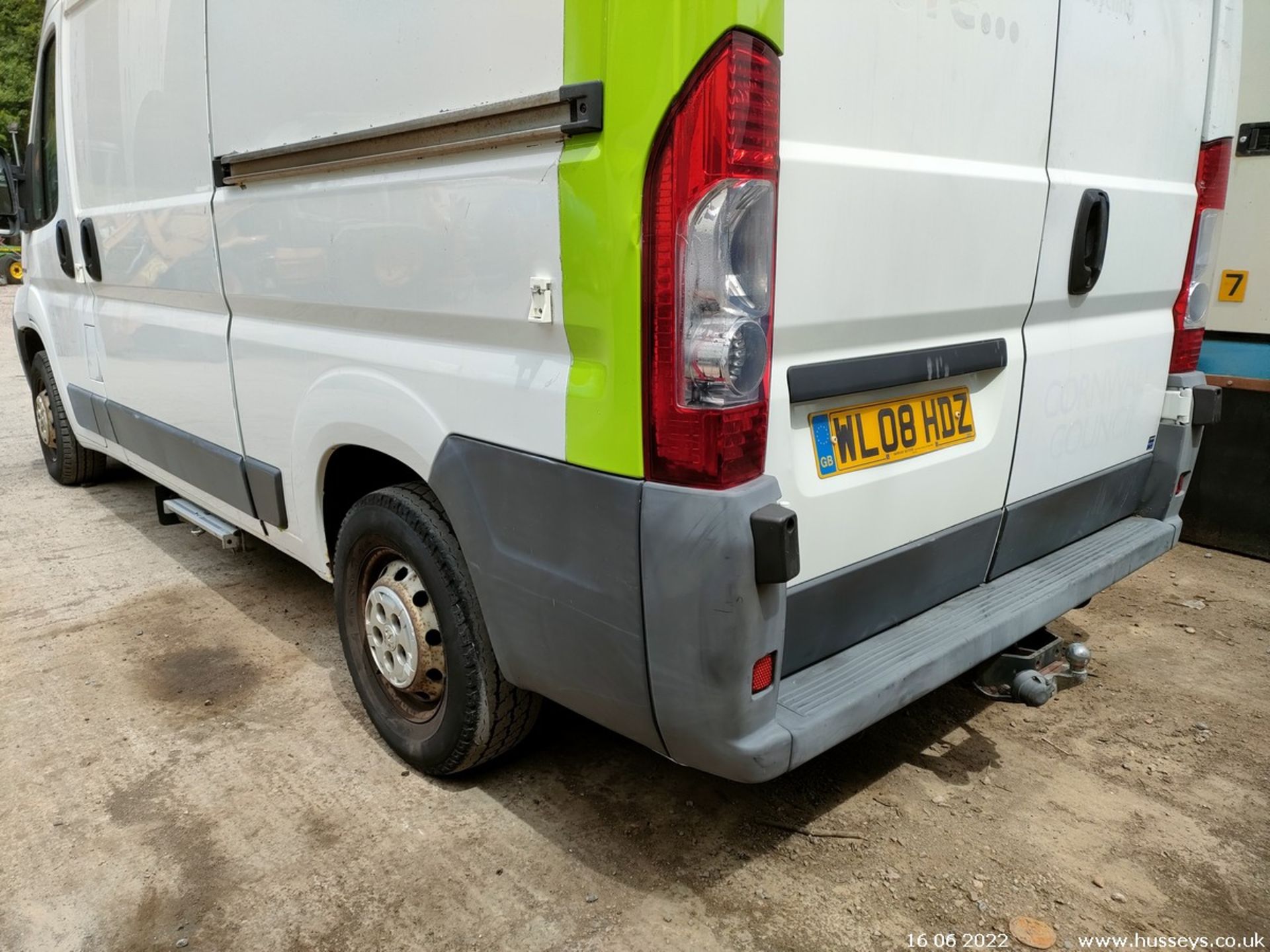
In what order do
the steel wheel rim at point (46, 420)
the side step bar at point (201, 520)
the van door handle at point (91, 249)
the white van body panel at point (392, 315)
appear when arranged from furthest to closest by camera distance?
the steel wheel rim at point (46, 420)
the van door handle at point (91, 249)
the side step bar at point (201, 520)
the white van body panel at point (392, 315)

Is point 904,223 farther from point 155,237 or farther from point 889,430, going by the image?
point 155,237

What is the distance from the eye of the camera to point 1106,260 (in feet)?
8.57

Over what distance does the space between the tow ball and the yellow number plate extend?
0.59m

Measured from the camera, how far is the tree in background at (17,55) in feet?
101

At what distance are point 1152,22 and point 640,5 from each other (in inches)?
68.7

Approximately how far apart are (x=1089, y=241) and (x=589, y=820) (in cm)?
207

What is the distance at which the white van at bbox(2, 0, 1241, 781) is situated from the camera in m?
1.73

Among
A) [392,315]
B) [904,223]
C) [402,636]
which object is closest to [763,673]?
[904,223]

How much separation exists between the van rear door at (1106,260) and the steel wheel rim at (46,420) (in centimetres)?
544

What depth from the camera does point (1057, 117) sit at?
2.35m

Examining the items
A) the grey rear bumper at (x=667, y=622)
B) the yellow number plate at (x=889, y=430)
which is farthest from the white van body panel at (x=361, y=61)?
the yellow number plate at (x=889, y=430)

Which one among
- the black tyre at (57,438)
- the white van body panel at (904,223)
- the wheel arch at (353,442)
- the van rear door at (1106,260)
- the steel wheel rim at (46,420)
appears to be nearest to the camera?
the white van body panel at (904,223)

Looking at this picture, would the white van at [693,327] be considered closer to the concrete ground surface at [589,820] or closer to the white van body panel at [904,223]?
the white van body panel at [904,223]

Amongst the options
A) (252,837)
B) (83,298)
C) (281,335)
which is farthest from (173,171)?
(252,837)
